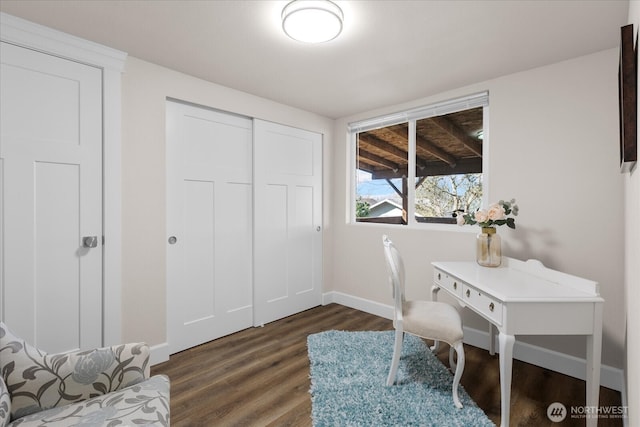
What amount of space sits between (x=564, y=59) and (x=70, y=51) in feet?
11.1

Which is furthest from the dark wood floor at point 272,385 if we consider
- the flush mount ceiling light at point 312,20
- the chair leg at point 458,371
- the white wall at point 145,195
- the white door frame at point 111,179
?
the flush mount ceiling light at point 312,20

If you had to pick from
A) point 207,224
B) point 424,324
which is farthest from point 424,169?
point 207,224

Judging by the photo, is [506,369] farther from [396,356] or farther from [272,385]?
[272,385]

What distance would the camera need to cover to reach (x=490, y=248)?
7.72 feet

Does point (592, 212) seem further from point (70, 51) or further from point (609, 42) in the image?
point (70, 51)

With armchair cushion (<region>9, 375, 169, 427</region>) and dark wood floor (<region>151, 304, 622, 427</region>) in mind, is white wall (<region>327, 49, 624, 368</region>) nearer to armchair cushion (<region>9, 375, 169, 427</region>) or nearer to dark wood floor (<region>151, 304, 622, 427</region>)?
dark wood floor (<region>151, 304, 622, 427</region>)

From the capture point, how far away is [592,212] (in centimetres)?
221

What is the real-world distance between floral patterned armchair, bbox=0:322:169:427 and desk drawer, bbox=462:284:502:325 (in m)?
1.63

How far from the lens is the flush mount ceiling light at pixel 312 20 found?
65.3 inches

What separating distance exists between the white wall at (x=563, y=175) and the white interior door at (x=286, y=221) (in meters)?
1.49

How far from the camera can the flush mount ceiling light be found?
5.44ft

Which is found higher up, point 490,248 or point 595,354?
point 490,248

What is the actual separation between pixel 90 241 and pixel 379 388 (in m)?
2.15

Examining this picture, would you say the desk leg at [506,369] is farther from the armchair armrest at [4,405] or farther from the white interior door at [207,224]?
the white interior door at [207,224]
